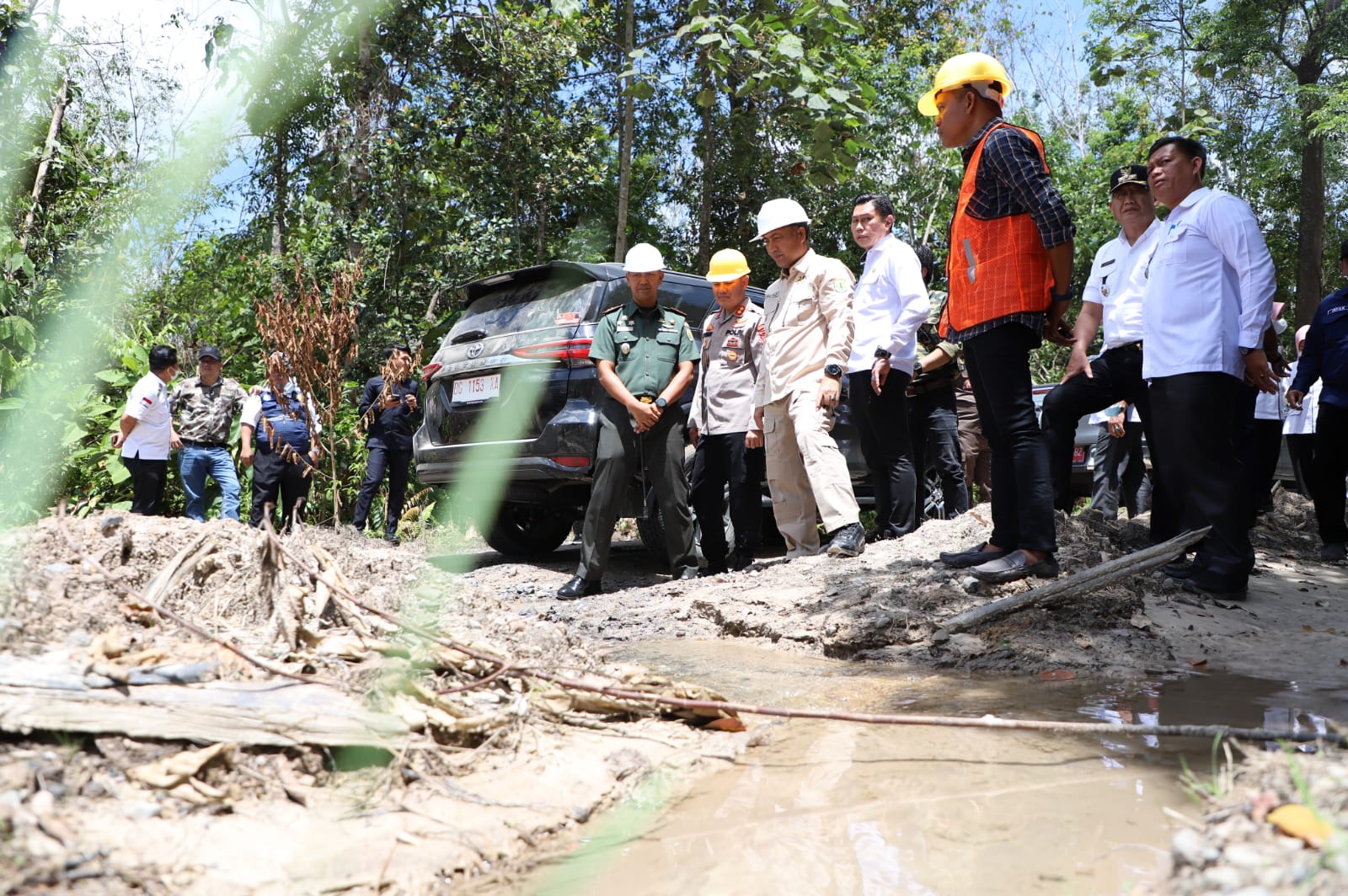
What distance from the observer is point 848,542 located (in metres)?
4.89

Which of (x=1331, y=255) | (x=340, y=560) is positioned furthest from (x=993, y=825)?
(x=1331, y=255)

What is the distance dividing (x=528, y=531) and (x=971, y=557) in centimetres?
368

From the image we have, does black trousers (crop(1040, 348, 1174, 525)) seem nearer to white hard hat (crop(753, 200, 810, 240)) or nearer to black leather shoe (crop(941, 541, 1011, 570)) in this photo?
black leather shoe (crop(941, 541, 1011, 570))

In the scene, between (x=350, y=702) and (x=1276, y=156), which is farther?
(x=1276, y=156)

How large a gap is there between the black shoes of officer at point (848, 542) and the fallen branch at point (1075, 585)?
43.5 inches

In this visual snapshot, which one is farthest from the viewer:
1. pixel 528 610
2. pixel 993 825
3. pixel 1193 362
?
pixel 528 610

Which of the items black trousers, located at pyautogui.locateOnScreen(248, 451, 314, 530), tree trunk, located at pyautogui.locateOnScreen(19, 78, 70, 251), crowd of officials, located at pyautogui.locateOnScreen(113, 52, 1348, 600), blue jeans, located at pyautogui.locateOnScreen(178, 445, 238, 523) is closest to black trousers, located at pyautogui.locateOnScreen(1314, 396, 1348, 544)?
crowd of officials, located at pyautogui.locateOnScreen(113, 52, 1348, 600)

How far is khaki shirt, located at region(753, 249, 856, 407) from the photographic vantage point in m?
5.15

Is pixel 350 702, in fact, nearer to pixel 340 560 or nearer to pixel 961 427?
pixel 340 560

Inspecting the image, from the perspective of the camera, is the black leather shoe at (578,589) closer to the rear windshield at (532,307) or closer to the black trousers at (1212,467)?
the rear windshield at (532,307)

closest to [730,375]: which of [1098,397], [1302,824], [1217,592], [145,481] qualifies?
[1098,397]

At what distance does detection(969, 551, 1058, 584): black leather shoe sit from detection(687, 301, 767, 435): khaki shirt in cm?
191

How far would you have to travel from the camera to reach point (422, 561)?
4984 millimetres

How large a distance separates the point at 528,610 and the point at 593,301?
1932mm
